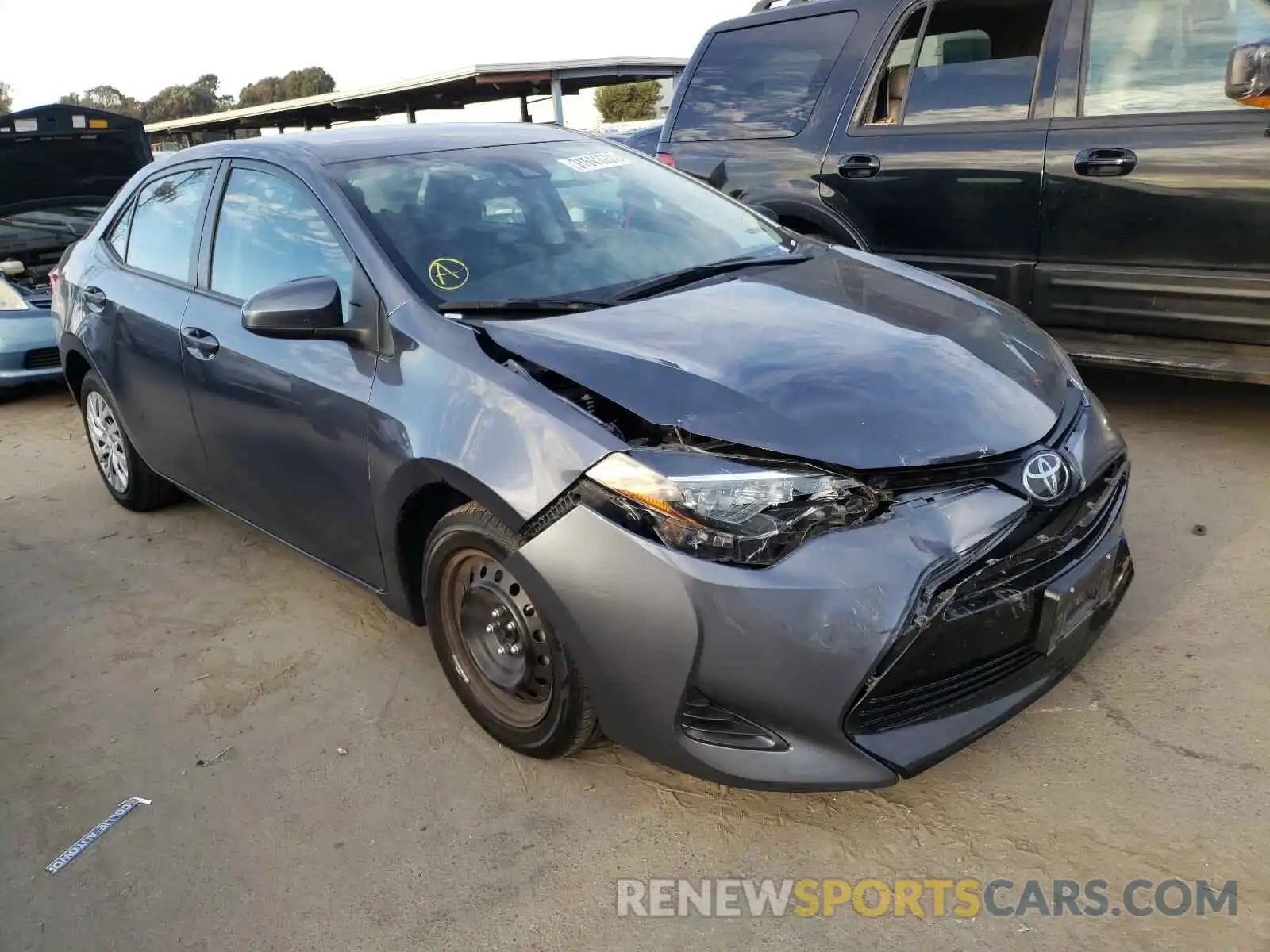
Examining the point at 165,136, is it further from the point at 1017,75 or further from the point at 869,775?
the point at 869,775

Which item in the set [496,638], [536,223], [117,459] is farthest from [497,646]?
[117,459]

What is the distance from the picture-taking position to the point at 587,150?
3.80 meters

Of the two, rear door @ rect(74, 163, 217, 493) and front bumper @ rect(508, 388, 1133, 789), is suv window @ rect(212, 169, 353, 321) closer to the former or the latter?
rear door @ rect(74, 163, 217, 493)

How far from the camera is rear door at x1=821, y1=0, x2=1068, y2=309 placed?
4.63 meters

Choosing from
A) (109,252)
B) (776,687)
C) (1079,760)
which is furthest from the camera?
(109,252)

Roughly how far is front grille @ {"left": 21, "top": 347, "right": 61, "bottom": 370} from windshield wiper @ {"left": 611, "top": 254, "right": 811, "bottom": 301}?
5550 millimetres

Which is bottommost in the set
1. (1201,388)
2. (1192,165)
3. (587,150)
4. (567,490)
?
(1201,388)

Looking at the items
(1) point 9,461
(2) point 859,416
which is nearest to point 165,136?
(1) point 9,461

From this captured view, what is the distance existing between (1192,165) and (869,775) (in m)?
3.24

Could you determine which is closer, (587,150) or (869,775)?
(869,775)

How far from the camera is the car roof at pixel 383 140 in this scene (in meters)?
3.40

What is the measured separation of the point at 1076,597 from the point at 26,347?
700 centimetres

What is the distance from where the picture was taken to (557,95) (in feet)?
80.2
